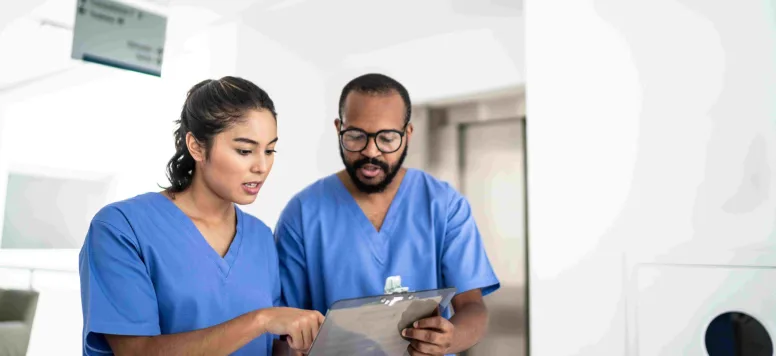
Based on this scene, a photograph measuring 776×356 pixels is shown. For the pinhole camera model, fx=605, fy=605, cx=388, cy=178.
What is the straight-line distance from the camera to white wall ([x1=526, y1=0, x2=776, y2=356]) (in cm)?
149

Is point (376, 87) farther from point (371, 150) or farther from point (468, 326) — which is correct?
point (468, 326)

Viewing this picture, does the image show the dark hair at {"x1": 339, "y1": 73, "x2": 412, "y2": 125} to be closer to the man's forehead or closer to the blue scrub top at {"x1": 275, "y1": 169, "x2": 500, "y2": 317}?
the man's forehead

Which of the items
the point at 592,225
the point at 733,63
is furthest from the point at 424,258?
the point at 733,63

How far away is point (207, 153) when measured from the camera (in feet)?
3.46

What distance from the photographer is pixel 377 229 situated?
133 cm

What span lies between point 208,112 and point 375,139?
331mm

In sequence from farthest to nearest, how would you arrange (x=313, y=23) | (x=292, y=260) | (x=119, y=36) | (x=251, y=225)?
1. (x=313, y=23)
2. (x=119, y=36)
3. (x=292, y=260)
4. (x=251, y=225)

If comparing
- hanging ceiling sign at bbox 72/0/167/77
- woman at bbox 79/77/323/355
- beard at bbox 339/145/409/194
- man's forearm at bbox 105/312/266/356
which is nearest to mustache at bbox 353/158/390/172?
beard at bbox 339/145/409/194

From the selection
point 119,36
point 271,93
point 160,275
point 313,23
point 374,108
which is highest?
point 313,23

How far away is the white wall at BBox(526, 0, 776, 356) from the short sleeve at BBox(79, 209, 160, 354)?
3.72 feet

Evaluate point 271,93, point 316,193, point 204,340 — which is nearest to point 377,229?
point 316,193

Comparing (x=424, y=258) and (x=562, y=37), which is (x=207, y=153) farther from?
(x=562, y=37)

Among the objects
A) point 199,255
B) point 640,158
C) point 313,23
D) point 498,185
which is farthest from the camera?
point 313,23

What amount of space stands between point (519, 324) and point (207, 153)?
75.0 inches
